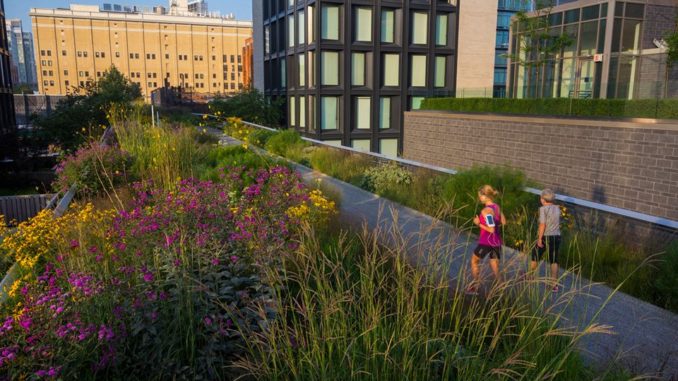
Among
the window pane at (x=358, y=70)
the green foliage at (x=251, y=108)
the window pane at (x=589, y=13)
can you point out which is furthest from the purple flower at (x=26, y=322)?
the window pane at (x=589, y=13)

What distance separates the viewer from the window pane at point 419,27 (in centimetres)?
3046

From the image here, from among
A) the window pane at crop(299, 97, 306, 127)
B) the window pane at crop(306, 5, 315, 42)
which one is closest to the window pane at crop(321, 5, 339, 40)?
the window pane at crop(306, 5, 315, 42)

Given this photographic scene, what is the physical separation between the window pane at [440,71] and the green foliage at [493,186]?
23.6 m

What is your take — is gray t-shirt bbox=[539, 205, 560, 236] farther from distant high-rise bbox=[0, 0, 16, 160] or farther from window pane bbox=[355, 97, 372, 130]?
distant high-rise bbox=[0, 0, 16, 160]

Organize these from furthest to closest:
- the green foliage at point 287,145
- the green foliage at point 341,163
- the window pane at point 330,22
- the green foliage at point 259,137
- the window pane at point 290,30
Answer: the window pane at point 290,30, the window pane at point 330,22, the green foliage at point 259,137, the green foliage at point 287,145, the green foliage at point 341,163

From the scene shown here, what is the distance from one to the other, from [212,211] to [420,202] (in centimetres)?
545

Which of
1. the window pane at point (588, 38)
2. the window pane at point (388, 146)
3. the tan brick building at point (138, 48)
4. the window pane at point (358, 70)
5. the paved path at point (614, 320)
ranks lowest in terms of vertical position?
the window pane at point (388, 146)

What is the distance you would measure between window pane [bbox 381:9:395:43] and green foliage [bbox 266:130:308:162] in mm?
13860

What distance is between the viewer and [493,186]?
873cm

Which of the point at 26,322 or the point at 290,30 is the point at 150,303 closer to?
the point at 26,322

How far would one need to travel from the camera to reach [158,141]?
37.7 feet

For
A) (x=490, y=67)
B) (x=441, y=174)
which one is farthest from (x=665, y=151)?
(x=490, y=67)

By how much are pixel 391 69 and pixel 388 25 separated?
2.54 metres

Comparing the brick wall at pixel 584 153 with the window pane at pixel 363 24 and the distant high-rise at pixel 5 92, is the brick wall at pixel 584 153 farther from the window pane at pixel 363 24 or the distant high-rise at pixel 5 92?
the distant high-rise at pixel 5 92
